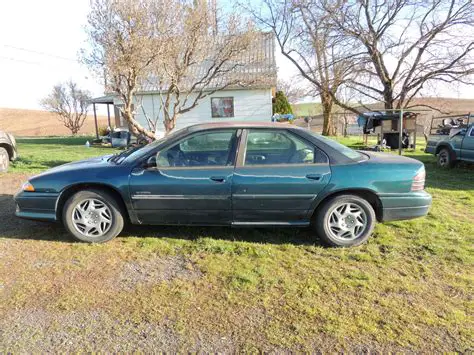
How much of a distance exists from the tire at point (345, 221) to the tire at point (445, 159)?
7421mm

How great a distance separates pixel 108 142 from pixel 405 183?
58.6 feet

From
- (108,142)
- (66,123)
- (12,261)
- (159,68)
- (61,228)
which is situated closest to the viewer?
(12,261)

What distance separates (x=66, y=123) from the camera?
33.3 meters

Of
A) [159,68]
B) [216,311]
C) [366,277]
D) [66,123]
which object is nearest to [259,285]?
[216,311]

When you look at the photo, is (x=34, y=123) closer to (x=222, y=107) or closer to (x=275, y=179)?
(x=222, y=107)

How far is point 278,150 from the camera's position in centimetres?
399

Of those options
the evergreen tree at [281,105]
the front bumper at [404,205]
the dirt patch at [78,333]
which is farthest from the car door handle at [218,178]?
the evergreen tree at [281,105]

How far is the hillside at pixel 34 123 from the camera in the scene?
35.7 meters

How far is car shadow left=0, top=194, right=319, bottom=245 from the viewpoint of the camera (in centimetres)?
412

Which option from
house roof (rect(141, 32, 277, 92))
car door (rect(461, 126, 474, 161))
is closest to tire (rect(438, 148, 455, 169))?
car door (rect(461, 126, 474, 161))

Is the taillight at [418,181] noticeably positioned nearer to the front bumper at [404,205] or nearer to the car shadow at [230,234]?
the front bumper at [404,205]

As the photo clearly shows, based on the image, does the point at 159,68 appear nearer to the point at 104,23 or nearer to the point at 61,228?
the point at 104,23

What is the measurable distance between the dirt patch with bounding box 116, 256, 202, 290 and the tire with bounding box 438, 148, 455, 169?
9.16 meters

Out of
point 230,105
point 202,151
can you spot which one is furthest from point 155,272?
point 230,105
